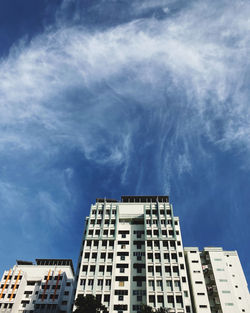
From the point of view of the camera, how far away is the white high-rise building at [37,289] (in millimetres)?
70688

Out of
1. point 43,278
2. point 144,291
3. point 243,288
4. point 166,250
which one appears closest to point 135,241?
point 166,250

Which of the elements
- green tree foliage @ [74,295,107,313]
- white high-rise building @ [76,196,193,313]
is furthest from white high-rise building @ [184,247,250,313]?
green tree foliage @ [74,295,107,313]

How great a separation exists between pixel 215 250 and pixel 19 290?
64059 millimetres

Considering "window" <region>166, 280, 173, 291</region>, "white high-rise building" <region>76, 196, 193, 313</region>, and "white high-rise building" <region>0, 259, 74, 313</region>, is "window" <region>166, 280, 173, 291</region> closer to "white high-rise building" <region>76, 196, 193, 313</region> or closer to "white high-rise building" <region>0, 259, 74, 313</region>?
"white high-rise building" <region>76, 196, 193, 313</region>

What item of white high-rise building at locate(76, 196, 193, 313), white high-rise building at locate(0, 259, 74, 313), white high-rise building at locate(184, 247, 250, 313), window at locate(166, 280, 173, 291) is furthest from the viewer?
white high-rise building at locate(0, 259, 74, 313)

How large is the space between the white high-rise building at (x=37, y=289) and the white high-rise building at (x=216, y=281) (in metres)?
40.3

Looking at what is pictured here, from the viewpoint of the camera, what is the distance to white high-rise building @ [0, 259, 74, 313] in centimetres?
7069

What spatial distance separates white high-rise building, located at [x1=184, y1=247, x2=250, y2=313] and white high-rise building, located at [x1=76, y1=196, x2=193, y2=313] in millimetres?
9403

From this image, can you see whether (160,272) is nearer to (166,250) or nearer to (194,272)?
(166,250)

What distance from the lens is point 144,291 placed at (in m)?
52.7

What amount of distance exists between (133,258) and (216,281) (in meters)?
24.2

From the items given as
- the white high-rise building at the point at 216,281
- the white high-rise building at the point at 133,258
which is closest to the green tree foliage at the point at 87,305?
the white high-rise building at the point at 133,258

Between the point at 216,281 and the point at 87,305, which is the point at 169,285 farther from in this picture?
the point at 87,305

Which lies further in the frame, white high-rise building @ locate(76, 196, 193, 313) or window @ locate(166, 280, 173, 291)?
window @ locate(166, 280, 173, 291)
